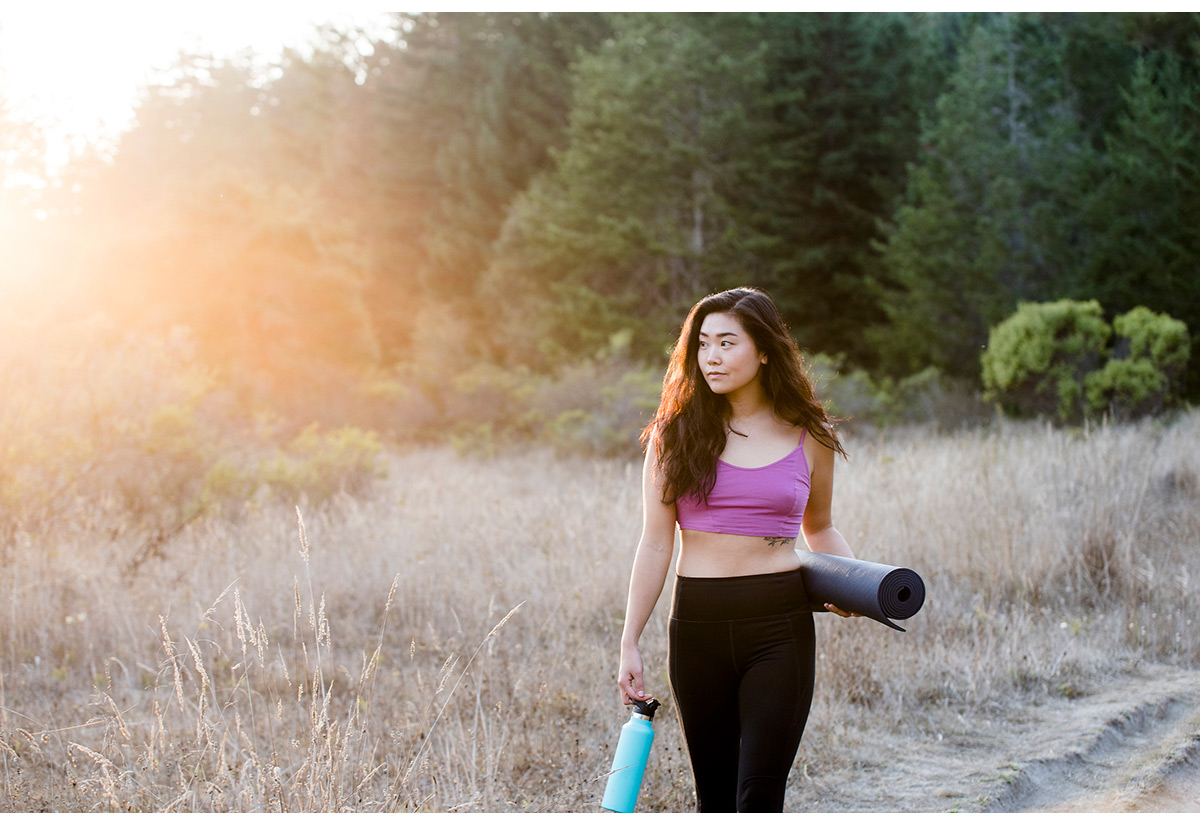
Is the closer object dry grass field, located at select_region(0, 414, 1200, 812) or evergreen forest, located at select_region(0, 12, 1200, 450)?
dry grass field, located at select_region(0, 414, 1200, 812)

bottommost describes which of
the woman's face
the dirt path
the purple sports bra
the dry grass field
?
the dirt path

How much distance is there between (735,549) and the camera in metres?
2.55

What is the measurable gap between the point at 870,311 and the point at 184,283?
13.8m

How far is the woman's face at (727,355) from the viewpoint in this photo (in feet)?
8.64

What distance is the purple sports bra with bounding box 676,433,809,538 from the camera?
8.36 ft

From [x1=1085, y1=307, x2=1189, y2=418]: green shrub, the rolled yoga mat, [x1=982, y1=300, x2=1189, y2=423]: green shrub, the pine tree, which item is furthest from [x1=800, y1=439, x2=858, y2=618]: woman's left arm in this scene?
the pine tree

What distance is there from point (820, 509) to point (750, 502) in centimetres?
36

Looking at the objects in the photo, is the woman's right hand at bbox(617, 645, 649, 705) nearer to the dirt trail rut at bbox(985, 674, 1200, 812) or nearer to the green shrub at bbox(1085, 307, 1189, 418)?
the dirt trail rut at bbox(985, 674, 1200, 812)

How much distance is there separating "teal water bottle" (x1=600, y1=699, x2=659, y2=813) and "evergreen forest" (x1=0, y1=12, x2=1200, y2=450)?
7.95 meters

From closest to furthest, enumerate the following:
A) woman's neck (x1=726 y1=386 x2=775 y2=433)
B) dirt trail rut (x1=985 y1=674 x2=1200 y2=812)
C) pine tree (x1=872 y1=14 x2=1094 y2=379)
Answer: woman's neck (x1=726 y1=386 x2=775 y2=433), dirt trail rut (x1=985 y1=674 x2=1200 y2=812), pine tree (x1=872 y1=14 x2=1094 y2=379)

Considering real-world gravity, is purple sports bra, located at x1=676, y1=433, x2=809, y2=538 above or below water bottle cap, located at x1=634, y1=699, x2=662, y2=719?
above

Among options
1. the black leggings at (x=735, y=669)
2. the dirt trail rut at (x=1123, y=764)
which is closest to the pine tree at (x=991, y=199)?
the dirt trail rut at (x=1123, y=764)

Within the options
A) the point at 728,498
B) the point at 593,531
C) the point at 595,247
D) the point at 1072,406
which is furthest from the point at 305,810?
the point at 595,247

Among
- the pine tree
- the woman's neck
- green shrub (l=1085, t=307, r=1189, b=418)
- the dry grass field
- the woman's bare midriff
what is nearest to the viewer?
the woman's bare midriff
